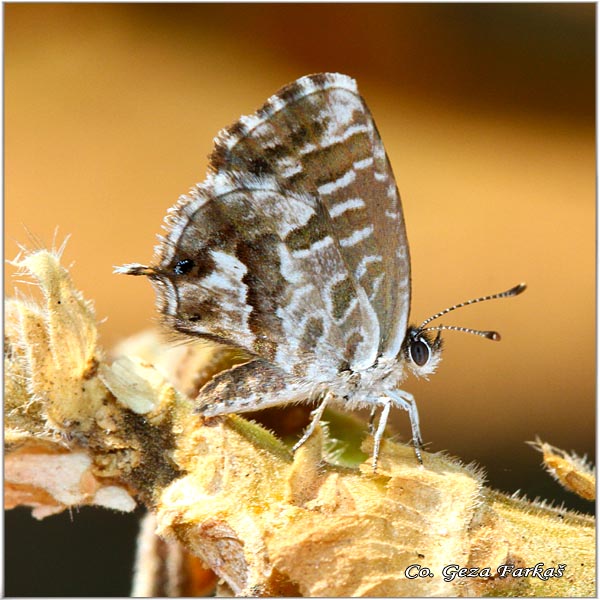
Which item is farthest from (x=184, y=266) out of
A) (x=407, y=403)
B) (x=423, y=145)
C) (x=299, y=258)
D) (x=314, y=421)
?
(x=423, y=145)

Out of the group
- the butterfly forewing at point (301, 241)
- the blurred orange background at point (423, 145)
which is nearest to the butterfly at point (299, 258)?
the butterfly forewing at point (301, 241)

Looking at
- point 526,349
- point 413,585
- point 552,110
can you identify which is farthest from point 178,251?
point 552,110

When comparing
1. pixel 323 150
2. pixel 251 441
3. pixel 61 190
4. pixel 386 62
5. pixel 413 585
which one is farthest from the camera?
pixel 386 62

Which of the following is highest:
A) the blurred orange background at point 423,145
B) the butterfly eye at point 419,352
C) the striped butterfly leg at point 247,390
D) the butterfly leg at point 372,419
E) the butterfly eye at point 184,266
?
the blurred orange background at point 423,145

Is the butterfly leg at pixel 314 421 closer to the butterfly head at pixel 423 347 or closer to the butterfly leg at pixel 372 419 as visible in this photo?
the butterfly leg at pixel 372 419

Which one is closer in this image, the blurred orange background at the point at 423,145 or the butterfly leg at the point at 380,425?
the butterfly leg at the point at 380,425

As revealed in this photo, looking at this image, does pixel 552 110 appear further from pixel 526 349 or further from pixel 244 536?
pixel 244 536

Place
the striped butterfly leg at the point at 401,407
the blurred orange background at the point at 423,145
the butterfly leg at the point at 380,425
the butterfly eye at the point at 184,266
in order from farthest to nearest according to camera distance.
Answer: the blurred orange background at the point at 423,145
the butterfly eye at the point at 184,266
the striped butterfly leg at the point at 401,407
the butterfly leg at the point at 380,425

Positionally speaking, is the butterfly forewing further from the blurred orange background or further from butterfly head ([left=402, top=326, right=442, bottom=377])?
the blurred orange background
